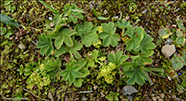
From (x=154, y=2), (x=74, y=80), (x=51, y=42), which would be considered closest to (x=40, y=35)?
(x=51, y=42)

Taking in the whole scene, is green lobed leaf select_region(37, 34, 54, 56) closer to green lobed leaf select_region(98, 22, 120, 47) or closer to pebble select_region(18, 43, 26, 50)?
pebble select_region(18, 43, 26, 50)

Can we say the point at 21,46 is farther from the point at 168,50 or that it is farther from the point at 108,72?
the point at 168,50

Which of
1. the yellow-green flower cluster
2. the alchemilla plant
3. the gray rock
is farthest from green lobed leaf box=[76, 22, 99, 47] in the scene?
the gray rock

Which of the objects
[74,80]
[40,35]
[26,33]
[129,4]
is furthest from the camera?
[129,4]

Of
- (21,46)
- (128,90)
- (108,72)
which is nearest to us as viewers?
(108,72)

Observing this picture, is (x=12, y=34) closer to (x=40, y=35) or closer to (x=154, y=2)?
(x=40, y=35)

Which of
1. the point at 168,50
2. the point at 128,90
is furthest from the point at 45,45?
the point at 168,50

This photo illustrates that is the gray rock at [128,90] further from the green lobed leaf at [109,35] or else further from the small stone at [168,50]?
the small stone at [168,50]

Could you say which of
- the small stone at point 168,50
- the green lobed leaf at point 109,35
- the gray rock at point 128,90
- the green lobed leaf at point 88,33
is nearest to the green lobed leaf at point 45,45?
the green lobed leaf at point 88,33
